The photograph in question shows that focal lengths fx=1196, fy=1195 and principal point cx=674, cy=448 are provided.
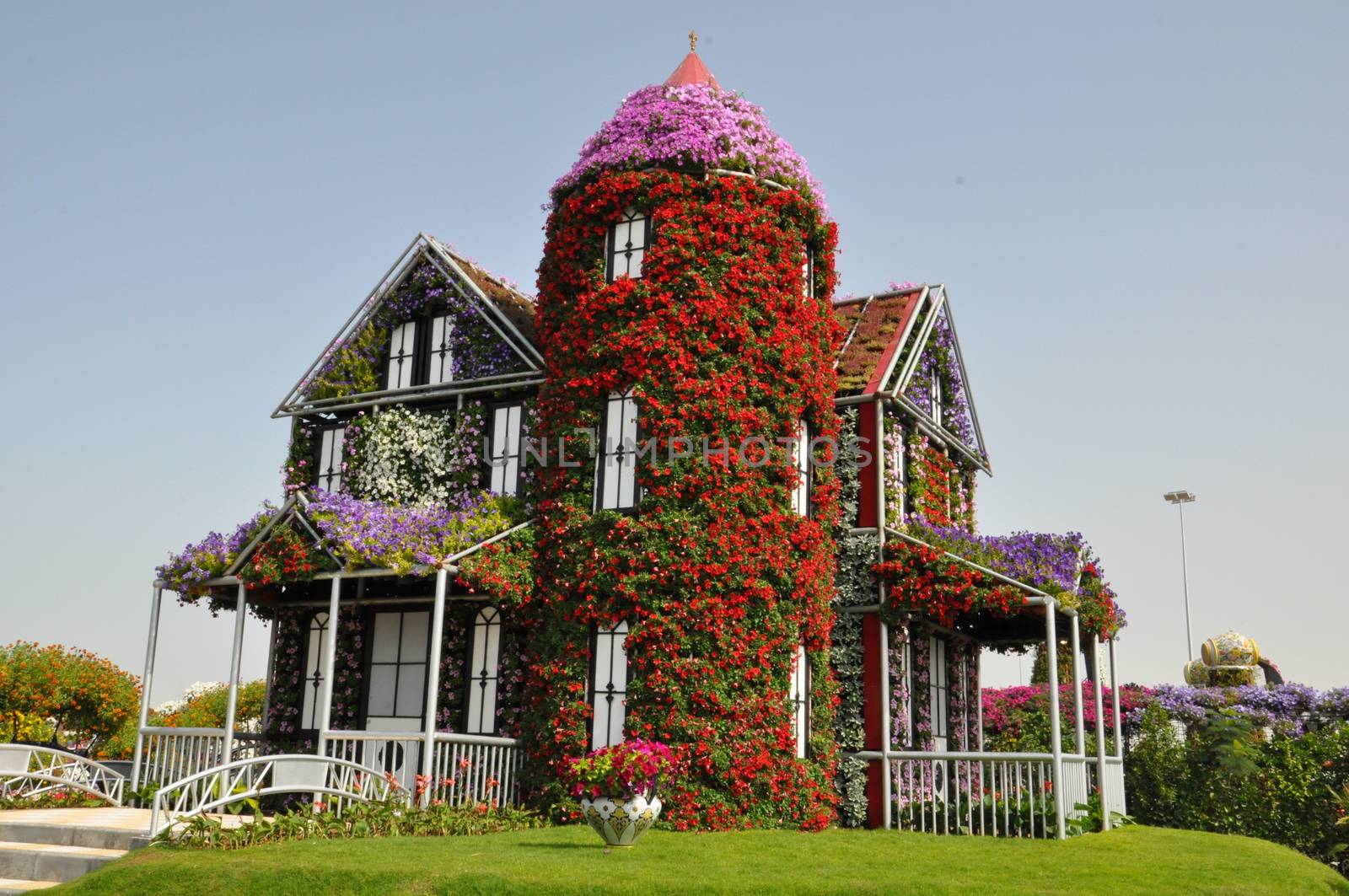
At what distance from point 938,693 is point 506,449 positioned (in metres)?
8.14

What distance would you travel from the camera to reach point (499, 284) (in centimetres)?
2106

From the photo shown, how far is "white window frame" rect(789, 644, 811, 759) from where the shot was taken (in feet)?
53.2

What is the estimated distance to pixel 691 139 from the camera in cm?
1736

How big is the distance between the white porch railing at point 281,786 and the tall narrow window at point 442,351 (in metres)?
6.76

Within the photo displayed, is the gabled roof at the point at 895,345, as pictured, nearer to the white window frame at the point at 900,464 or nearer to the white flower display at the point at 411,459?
the white window frame at the point at 900,464

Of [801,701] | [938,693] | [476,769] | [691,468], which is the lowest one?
[476,769]

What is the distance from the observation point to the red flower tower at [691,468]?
1520 cm

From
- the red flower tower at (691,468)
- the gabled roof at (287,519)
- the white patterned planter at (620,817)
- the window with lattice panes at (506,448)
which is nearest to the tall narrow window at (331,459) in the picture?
the window with lattice panes at (506,448)

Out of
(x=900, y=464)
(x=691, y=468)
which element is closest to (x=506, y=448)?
(x=691, y=468)

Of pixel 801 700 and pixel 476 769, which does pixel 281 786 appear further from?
pixel 801 700

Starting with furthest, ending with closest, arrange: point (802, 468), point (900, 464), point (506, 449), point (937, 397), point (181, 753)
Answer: point (937, 397) → point (900, 464) → point (506, 449) → point (802, 468) → point (181, 753)

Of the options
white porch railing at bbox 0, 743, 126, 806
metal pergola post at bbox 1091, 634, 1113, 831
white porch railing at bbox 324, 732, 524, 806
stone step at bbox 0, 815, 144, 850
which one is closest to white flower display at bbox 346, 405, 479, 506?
white porch railing at bbox 324, 732, 524, 806

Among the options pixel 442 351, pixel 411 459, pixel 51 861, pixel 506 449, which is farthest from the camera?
pixel 442 351

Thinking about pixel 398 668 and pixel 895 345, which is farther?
pixel 895 345
